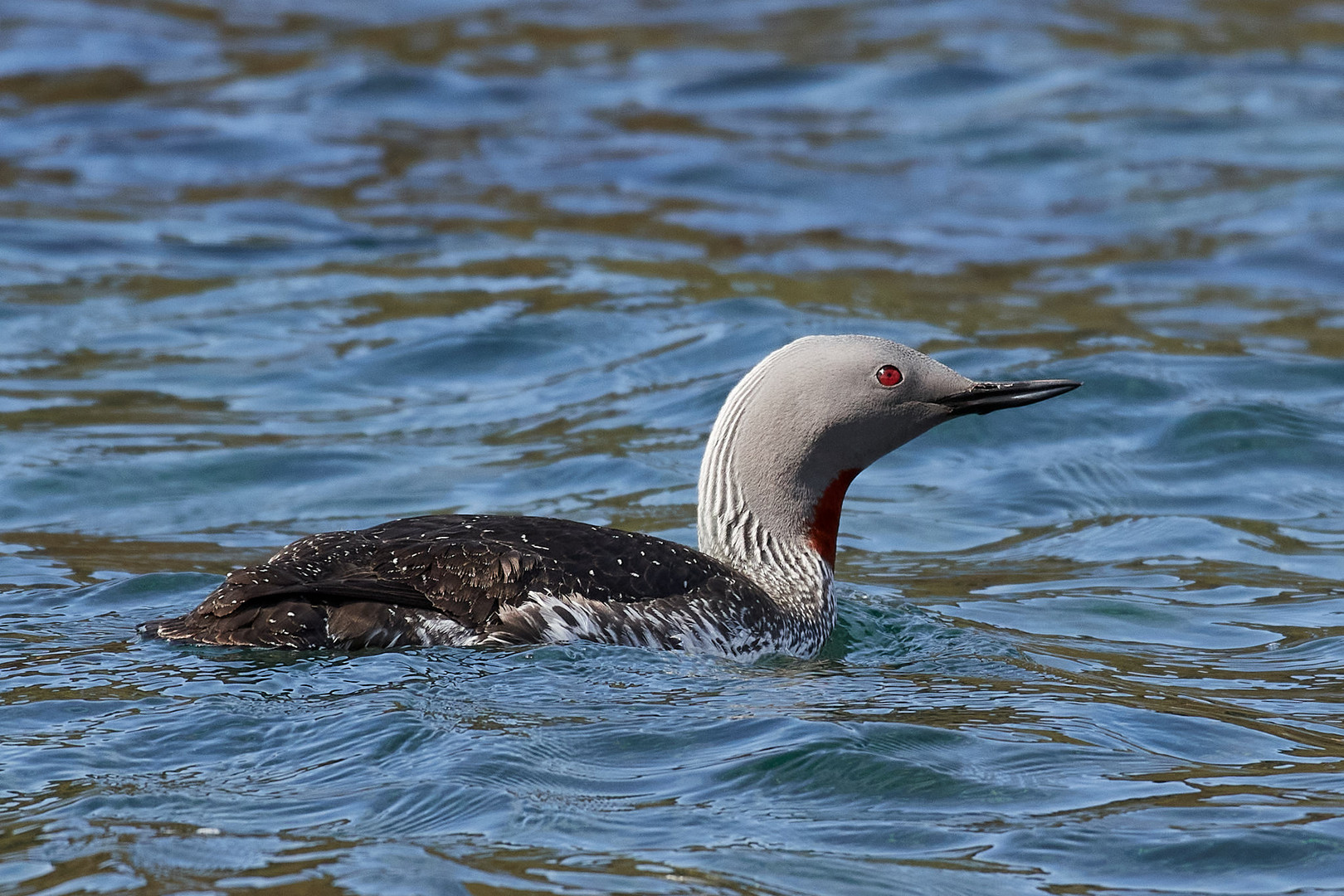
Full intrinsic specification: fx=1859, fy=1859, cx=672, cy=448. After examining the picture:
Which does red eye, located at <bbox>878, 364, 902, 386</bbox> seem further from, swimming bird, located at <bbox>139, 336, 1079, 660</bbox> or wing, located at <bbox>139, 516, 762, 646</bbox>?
wing, located at <bbox>139, 516, 762, 646</bbox>

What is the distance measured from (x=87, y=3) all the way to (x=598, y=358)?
10.5 m

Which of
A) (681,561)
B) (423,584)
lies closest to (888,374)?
(681,561)

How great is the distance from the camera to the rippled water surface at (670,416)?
14.3 ft

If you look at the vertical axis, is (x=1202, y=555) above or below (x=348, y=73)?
below

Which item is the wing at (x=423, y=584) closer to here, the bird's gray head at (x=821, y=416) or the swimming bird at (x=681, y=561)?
the swimming bird at (x=681, y=561)

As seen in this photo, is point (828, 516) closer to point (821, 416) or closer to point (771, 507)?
point (771, 507)

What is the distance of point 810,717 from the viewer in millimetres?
4895

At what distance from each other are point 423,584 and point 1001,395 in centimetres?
199

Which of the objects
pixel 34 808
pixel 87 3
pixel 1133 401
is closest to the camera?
pixel 34 808

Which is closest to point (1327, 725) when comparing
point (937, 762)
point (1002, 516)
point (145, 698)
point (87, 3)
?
point (937, 762)

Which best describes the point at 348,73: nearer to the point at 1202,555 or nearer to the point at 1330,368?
the point at 1330,368

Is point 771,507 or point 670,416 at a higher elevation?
point 771,507

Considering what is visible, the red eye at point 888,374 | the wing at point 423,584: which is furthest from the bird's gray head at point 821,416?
the wing at point 423,584

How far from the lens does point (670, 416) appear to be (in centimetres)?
912
